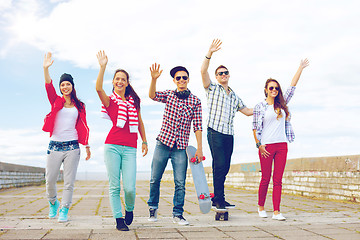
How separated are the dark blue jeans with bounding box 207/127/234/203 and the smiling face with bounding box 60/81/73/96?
79.0 inches

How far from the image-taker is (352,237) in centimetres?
388

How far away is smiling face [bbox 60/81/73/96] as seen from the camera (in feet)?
16.6

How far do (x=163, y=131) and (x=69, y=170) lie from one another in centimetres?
138

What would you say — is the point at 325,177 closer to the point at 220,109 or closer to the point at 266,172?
the point at 266,172

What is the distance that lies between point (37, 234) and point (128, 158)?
125 cm

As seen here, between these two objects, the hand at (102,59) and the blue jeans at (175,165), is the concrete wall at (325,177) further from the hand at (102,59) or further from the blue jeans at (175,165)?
the hand at (102,59)

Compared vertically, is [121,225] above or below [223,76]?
below

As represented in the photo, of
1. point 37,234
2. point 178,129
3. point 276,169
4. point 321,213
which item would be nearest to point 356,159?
point 321,213

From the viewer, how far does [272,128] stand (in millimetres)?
5273

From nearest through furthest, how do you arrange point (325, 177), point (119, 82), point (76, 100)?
point (119, 82)
point (76, 100)
point (325, 177)

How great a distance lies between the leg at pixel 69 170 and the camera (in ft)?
16.0

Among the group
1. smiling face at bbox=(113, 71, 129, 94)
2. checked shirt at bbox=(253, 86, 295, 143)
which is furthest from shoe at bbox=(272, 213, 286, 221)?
smiling face at bbox=(113, 71, 129, 94)

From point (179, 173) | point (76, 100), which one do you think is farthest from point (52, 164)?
point (179, 173)

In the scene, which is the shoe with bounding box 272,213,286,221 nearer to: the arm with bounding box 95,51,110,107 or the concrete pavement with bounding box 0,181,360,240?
the concrete pavement with bounding box 0,181,360,240
